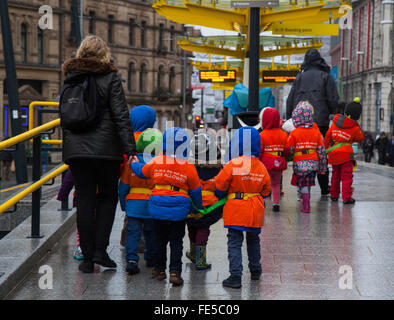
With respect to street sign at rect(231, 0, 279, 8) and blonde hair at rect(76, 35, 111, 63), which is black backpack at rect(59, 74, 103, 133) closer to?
blonde hair at rect(76, 35, 111, 63)

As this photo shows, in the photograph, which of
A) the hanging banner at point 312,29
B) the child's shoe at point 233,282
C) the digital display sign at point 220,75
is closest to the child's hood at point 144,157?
the child's shoe at point 233,282

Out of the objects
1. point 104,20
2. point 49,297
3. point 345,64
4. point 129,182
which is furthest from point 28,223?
point 345,64

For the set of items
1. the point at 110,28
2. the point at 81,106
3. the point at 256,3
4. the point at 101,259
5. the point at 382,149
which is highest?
the point at 110,28

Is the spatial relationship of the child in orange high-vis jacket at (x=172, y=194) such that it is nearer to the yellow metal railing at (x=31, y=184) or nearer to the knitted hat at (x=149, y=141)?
the knitted hat at (x=149, y=141)

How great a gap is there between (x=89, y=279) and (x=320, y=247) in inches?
98.2

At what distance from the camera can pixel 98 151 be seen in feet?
18.9

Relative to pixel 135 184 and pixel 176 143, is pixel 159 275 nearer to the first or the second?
pixel 135 184

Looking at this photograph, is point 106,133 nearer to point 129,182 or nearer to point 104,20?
point 129,182

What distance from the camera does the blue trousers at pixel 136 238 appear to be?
6035mm

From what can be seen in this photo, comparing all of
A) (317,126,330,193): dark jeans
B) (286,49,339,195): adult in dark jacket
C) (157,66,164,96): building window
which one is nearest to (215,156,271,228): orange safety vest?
(286,49,339,195): adult in dark jacket

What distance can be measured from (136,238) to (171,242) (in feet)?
1.56

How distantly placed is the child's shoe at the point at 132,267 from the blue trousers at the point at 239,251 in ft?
2.73

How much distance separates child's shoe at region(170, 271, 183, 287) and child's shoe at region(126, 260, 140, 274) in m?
0.42

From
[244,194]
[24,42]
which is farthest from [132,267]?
[24,42]
